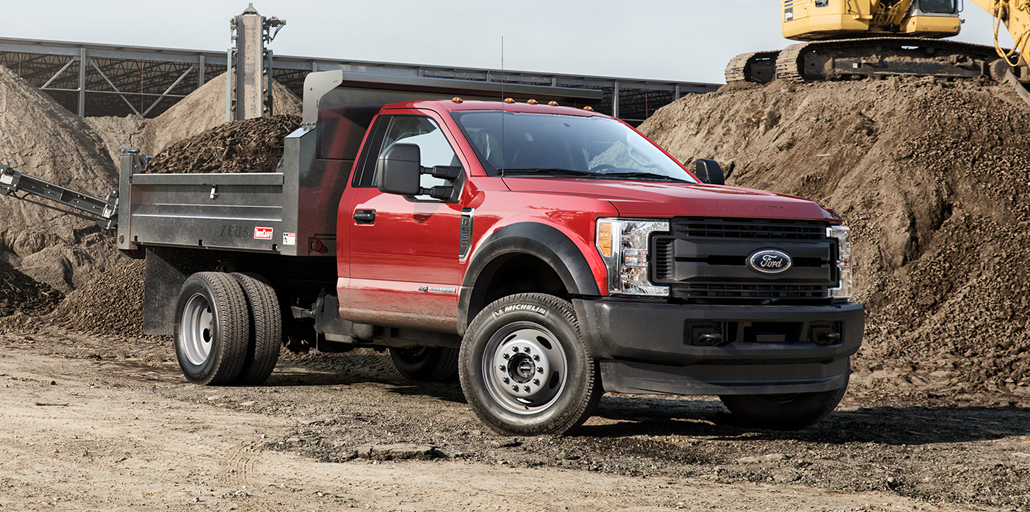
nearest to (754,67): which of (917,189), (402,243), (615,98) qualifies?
(917,189)

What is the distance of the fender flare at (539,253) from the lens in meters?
6.06

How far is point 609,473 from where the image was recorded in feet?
17.9

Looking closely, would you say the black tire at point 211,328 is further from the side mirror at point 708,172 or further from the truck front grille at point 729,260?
the truck front grille at point 729,260

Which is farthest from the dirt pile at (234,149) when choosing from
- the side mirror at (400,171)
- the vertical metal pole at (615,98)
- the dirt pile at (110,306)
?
the vertical metal pole at (615,98)

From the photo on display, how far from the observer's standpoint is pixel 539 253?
6.23 m

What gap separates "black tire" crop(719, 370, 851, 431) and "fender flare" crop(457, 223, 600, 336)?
1.74m

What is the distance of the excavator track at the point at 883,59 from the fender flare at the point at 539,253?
50.2 feet

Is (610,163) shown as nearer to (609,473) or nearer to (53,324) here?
(609,473)

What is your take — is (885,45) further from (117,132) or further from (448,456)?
(117,132)

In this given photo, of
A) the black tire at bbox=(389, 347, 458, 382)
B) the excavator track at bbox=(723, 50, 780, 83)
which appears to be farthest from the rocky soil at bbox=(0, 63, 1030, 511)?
the excavator track at bbox=(723, 50, 780, 83)

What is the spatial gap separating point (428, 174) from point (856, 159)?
11.5 metres

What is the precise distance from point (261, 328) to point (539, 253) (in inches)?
136

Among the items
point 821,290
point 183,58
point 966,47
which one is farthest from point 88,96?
point 821,290

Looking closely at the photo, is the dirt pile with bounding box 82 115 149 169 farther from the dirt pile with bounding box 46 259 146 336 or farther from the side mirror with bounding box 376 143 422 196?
the side mirror with bounding box 376 143 422 196
